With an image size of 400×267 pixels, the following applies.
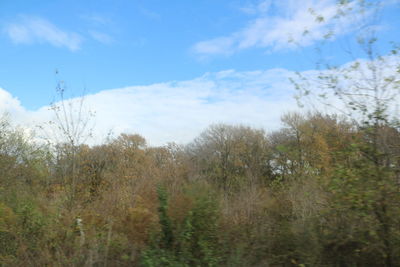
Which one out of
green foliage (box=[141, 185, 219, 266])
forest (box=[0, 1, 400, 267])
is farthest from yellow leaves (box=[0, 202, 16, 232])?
green foliage (box=[141, 185, 219, 266])

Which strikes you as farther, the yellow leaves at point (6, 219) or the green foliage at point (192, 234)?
the yellow leaves at point (6, 219)

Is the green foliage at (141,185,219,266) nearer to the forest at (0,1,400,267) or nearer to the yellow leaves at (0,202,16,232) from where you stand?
the forest at (0,1,400,267)

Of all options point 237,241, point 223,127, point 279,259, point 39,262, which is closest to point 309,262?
point 279,259

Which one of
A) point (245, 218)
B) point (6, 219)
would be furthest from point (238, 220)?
point (6, 219)

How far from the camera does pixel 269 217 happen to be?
8227 millimetres

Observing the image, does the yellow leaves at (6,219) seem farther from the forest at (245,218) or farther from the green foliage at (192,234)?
the green foliage at (192,234)

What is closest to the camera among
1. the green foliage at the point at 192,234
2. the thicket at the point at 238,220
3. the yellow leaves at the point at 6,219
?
the thicket at the point at 238,220

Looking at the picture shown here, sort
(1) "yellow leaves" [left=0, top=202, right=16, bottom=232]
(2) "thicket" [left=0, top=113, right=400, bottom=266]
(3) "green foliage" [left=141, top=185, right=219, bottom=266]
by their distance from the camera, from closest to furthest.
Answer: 1. (2) "thicket" [left=0, top=113, right=400, bottom=266]
2. (3) "green foliage" [left=141, top=185, right=219, bottom=266]
3. (1) "yellow leaves" [left=0, top=202, right=16, bottom=232]

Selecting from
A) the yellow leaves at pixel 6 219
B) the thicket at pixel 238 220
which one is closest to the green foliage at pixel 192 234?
the thicket at pixel 238 220

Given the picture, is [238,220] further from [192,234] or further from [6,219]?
[6,219]

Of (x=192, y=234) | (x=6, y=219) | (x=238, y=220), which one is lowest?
(x=192, y=234)

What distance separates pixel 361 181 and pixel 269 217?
308 cm

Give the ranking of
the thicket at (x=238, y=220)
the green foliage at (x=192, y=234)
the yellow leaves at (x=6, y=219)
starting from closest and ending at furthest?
the thicket at (x=238, y=220) < the green foliage at (x=192, y=234) < the yellow leaves at (x=6, y=219)

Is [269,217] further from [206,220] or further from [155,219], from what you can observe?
[155,219]
